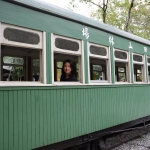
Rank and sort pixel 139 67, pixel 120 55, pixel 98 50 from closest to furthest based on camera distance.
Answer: pixel 98 50 → pixel 120 55 → pixel 139 67

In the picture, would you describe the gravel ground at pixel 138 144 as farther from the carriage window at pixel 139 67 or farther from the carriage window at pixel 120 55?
the carriage window at pixel 120 55

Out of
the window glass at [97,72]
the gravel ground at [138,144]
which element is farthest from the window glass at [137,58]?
the gravel ground at [138,144]

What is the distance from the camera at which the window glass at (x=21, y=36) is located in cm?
275

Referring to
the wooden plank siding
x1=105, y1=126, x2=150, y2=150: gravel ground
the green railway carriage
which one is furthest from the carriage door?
x1=105, y1=126, x2=150, y2=150: gravel ground

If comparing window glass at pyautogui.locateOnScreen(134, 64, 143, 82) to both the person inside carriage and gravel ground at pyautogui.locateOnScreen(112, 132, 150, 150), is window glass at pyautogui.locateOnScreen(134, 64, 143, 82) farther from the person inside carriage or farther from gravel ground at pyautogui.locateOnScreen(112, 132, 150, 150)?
the person inside carriage

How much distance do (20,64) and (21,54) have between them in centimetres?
23

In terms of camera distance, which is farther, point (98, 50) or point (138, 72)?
point (138, 72)

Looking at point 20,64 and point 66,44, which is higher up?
point 66,44

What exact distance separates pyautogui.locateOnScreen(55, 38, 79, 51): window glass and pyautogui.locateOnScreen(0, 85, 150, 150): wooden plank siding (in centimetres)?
71

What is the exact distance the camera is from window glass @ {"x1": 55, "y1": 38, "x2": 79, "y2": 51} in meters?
3.42

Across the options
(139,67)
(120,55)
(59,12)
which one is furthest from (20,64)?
(139,67)

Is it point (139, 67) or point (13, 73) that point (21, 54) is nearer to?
point (13, 73)

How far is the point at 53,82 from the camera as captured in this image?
3287 millimetres

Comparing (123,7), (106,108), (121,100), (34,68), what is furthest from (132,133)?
(123,7)
